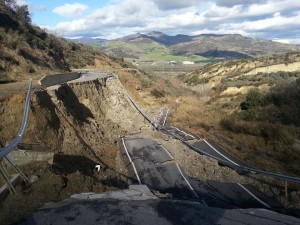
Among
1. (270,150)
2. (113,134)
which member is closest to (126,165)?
(113,134)

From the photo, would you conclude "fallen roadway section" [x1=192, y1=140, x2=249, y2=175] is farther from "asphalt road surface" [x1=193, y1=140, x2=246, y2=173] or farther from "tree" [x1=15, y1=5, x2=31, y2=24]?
"tree" [x1=15, y1=5, x2=31, y2=24]

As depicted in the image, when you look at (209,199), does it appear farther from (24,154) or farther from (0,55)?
(0,55)

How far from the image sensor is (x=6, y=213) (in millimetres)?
9914

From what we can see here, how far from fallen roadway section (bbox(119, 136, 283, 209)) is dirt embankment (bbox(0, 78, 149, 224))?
3.21 ft

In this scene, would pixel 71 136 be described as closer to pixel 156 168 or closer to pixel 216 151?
pixel 156 168

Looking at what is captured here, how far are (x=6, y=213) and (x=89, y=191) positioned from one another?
2.87 meters

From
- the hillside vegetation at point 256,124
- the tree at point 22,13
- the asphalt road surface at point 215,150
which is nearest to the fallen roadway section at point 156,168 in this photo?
the asphalt road surface at point 215,150

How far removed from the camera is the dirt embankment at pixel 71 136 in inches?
448

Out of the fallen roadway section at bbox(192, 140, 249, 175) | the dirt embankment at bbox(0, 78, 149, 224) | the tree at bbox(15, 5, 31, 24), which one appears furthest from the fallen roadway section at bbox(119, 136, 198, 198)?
the tree at bbox(15, 5, 31, 24)

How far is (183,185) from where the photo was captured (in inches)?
644

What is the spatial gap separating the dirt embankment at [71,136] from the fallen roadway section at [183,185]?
978 millimetres

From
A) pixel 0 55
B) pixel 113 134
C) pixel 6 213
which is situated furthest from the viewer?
pixel 0 55

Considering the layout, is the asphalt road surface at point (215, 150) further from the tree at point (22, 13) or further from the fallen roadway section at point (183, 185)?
the tree at point (22, 13)

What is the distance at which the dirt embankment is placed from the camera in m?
11.4
